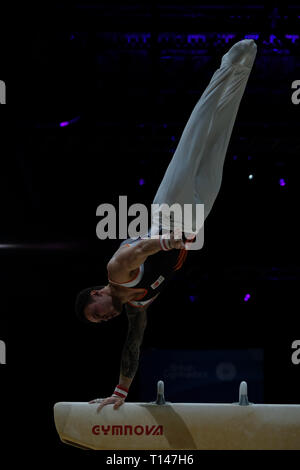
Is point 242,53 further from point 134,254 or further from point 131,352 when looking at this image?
point 131,352

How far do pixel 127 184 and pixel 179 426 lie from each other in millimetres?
4123

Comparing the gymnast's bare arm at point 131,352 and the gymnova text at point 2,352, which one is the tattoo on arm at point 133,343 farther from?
the gymnova text at point 2,352

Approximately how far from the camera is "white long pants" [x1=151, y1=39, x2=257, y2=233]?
4.81 m

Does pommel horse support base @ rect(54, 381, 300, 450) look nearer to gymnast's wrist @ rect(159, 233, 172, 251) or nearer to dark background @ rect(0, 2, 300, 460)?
gymnast's wrist @ rect(159, 233, 172, 251)

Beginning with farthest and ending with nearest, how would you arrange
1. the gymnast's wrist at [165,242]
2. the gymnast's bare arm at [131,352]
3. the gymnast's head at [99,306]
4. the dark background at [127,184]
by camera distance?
the dark background at [127,184], the gymnast's bare arm at [131,352], the gymnast's head at [99,306], the gymnast's wrist at [165,242]

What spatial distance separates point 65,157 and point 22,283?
175 centimetres

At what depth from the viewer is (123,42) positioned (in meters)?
6.83

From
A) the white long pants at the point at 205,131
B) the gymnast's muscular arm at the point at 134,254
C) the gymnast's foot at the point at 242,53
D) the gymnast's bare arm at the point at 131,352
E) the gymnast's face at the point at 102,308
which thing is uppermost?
the gymnast's foot at the point at 242,53

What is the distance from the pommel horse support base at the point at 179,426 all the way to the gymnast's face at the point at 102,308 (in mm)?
713

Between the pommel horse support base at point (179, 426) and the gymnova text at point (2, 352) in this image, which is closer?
the pommel horse support base at point (179, 426)

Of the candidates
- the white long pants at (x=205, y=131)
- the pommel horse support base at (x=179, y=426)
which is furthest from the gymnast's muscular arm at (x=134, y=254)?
the pommel horse support base at (x=179, y=426)

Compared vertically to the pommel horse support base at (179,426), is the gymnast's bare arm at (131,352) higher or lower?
higher

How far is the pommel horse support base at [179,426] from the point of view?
482 cm
